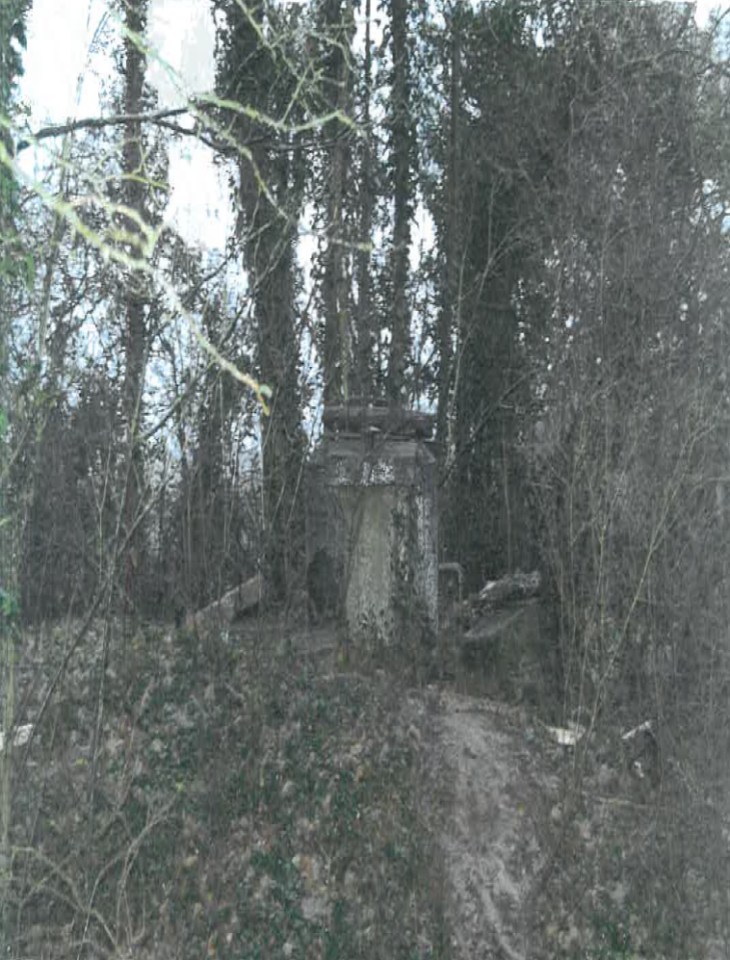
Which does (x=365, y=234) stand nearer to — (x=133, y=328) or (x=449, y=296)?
(x=449, y=296)

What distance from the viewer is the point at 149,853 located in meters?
7.00

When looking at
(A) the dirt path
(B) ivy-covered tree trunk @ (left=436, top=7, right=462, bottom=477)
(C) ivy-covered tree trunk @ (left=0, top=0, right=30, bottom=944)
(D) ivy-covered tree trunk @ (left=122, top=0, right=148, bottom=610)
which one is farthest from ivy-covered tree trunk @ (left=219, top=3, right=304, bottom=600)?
(C) ivy-covered tree trunk @ (left=0, top=0, right=30, bottom=944)

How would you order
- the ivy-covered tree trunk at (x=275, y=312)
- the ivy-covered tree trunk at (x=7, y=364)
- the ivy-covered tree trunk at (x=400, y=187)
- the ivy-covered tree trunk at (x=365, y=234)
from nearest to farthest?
the ivy-covered tree trunk at (x=7, y=364) < the ivy-covered tree trunk at (x=275, y=312) < the ivy-covered tree trunk at (x=365, y=234) < the ivy-covered tree trunk at (x=400, y=187)

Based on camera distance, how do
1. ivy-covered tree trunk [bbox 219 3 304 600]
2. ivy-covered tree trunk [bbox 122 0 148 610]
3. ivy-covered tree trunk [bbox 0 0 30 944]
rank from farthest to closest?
ivy-covered tree trunk [bbox 219 3 304 600]
ivy-covered tree trunk [bbox 122 0 148 610]
ivy-covered tree trunk [bbox 0 0 30 944]

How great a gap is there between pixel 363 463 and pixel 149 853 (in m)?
3.60

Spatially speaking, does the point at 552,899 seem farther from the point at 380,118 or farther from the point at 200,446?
the point at 380,118

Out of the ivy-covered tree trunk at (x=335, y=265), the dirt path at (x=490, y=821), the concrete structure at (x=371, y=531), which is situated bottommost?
the dirt path at (x=490, y=821)

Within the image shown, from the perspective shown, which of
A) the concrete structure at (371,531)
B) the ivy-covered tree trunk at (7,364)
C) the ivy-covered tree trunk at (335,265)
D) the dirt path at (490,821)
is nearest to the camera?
the ivy-covered tree trunk at (7,364)

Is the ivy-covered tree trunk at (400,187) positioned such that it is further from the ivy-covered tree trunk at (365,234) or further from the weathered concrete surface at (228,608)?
the weathered concrete surface at (228,608)

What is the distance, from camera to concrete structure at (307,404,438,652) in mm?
9672

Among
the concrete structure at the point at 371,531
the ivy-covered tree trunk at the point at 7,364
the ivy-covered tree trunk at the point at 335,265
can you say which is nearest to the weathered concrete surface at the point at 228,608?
the concrete structure at the point at 371,531

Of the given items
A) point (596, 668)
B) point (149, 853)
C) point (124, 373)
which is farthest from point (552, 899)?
point (124, 373)

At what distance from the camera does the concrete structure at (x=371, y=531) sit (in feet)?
31.7

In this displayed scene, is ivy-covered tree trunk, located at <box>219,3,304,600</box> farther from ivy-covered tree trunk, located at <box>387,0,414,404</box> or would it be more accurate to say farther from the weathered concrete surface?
ivy-covered tree trunk, located at <box>387,0,414,404</box>
